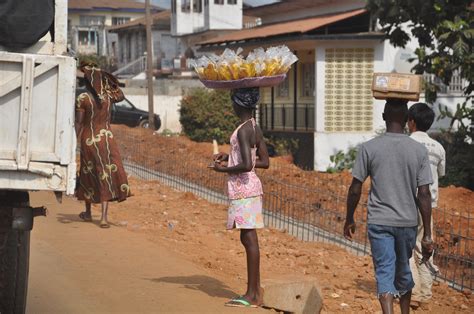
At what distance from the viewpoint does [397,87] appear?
699 centimetres

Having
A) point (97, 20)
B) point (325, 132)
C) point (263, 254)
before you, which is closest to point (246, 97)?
point (263, 254)

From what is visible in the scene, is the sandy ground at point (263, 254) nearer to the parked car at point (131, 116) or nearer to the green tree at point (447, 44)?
the green tree at point (447, 44)

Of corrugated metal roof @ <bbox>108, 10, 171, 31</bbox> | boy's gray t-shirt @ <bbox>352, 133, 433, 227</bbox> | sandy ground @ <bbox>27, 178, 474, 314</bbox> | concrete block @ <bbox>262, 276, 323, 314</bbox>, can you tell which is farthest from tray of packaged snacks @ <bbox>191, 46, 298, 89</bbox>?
corrugated metal roof @ <bbox>108, 10, 171, 31</bbox>

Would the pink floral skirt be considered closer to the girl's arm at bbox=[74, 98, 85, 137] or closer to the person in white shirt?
the person in white shirt

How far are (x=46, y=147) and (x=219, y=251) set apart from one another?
5.75 m

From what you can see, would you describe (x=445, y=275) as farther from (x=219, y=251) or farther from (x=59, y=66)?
(x=59, y=66)

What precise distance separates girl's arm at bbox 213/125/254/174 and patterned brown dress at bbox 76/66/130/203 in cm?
465

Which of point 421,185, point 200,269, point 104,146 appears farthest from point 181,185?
Answer: point 421,185

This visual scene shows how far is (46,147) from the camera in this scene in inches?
225

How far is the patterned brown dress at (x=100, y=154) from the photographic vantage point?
12.2 meters

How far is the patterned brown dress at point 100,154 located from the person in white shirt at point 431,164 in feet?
16.2

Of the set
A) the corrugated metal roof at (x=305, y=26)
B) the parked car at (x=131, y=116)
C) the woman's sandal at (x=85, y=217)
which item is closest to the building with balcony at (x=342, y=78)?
the corrugated metal roof at (x=305, y=26)

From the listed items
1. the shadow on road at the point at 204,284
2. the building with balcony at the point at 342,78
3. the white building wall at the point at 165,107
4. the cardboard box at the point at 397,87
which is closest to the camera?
the cardboard box at the point at 397,87

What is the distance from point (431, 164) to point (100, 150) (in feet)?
17.4
